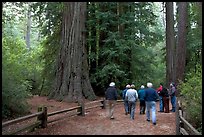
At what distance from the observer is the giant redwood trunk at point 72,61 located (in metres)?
19.7

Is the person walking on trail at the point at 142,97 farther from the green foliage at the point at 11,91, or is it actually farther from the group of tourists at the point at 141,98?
the green foliage at the point at 11,91

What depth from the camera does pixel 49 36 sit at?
2475 cm

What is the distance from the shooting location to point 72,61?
65.6 ft

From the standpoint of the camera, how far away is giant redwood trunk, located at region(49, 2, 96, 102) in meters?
19.7

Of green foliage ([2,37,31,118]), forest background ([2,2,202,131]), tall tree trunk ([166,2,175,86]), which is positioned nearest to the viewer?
green foliage ([2,37,31,118])

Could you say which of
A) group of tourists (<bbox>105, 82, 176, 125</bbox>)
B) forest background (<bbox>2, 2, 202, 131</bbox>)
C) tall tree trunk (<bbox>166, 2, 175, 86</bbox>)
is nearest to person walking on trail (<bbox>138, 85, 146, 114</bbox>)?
group of tourists (<bbox>105, 82, 176, 125</bbox>)

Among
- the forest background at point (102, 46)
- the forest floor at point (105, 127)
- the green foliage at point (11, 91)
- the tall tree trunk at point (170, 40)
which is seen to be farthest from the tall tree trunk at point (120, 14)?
the green foliage at point (11, 91)

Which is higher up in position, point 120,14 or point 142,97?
point 120,14

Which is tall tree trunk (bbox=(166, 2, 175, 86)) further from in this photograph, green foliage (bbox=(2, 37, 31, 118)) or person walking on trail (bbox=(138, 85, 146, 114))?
green foliage (bbox=(2, 37, 31, 118))

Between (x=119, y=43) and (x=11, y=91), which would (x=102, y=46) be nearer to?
(x=119, y=43)

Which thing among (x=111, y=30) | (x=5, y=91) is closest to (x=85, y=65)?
(x=111, y=30)

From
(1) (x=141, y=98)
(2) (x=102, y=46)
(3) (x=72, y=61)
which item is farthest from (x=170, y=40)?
(1) (x=141, y=98)

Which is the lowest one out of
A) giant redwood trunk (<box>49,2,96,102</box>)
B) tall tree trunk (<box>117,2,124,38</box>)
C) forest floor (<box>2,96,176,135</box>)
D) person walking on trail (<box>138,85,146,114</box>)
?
forest floor (<box>2,96,176,135</box>)

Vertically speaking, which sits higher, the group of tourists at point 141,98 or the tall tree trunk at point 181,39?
the tall tree trunk at point 181,39
